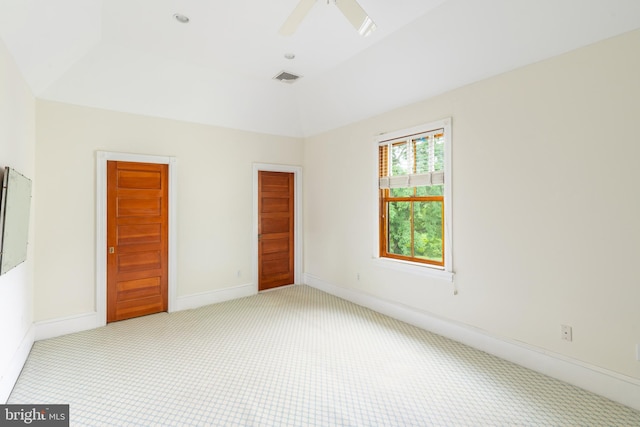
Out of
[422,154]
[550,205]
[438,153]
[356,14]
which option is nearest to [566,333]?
[550,205]

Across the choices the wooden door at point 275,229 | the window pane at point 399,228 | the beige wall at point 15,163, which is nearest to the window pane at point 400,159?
the window pane at point 399,228

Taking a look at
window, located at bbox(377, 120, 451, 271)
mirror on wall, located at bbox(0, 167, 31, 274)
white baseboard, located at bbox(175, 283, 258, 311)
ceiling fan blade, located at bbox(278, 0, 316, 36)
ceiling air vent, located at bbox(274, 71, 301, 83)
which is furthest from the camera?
white baseboard, located at bbox(175, 283, 258, 311)

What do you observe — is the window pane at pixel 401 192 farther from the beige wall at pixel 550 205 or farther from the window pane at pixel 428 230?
the beige wall at pixel 550 205

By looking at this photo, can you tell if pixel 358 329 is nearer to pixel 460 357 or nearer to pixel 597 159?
pixel 460 357

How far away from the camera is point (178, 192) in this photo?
4.27 meters

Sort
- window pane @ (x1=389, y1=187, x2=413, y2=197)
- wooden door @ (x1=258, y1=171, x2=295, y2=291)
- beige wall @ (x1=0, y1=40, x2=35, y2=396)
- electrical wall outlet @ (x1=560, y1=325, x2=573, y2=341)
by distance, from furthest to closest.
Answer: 1. wooden door @ (x1=258, y1=171, x2=295, y2=291)
2. window pane @ (x1=389, y1=187, x2=413, y2=197)
3. electrical wall outlet @ (x1=560, y1=325, x2=573, y2=341)
4. beige wall @ (x1=0, y1=40, x2=35, y2=396)

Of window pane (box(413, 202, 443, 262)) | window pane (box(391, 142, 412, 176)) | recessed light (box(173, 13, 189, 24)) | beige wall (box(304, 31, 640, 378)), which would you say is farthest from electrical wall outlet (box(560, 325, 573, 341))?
recessed light (box(173, 13, 189, 24))

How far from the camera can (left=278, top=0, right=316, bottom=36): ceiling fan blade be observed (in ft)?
6.96

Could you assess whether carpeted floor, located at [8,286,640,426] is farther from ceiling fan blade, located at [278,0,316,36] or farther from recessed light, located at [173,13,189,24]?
recessed light, located at [173,13,189,24]

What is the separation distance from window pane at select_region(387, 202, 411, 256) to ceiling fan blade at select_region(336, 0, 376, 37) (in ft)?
7.23

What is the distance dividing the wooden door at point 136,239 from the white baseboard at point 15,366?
0.78 meters

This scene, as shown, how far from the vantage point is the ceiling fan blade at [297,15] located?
6.96 feet

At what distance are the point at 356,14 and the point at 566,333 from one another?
3.06m

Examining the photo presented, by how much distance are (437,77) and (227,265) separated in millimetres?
3812
